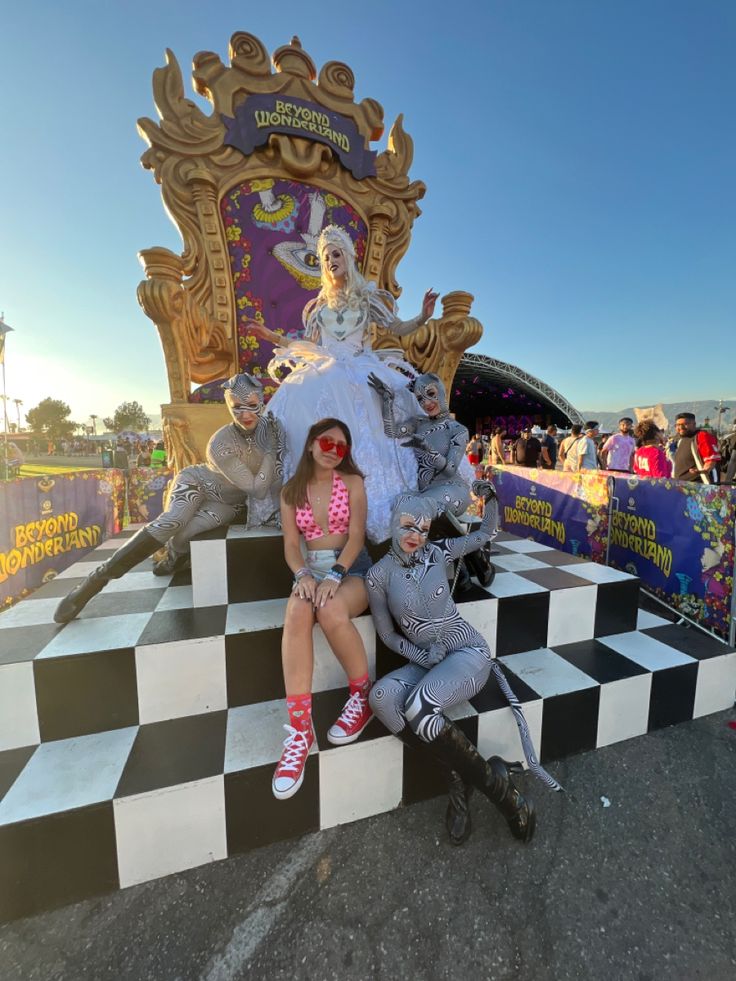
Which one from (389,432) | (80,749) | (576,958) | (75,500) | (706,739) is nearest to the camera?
(576,958)

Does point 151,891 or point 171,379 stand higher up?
point 171,379

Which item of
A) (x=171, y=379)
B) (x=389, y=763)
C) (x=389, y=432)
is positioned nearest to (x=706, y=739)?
(x=389, y=763)

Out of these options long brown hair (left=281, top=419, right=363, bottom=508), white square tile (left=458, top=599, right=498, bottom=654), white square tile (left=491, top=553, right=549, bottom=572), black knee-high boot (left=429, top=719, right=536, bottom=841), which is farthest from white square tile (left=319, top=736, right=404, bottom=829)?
white square tile (left=491, top=553, right=549, bottom=572)

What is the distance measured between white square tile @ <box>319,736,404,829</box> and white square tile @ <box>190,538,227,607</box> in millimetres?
758

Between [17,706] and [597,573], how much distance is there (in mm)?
2281

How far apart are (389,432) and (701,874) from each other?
5.59 ft

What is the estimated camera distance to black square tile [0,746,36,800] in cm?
107

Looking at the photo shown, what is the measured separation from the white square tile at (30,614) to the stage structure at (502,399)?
1228cm

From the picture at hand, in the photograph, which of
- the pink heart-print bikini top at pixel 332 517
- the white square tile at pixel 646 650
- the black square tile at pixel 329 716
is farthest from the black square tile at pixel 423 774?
the white square tile at pixel 646 650

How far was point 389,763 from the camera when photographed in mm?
1239

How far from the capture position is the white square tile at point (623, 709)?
59.2 inches

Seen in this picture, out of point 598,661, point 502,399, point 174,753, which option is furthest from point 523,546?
point 502,399

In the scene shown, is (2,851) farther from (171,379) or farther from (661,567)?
(661,567)

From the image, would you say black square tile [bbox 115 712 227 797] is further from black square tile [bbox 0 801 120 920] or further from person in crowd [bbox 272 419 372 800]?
person in crowd [bbox 272 419 372 800]
